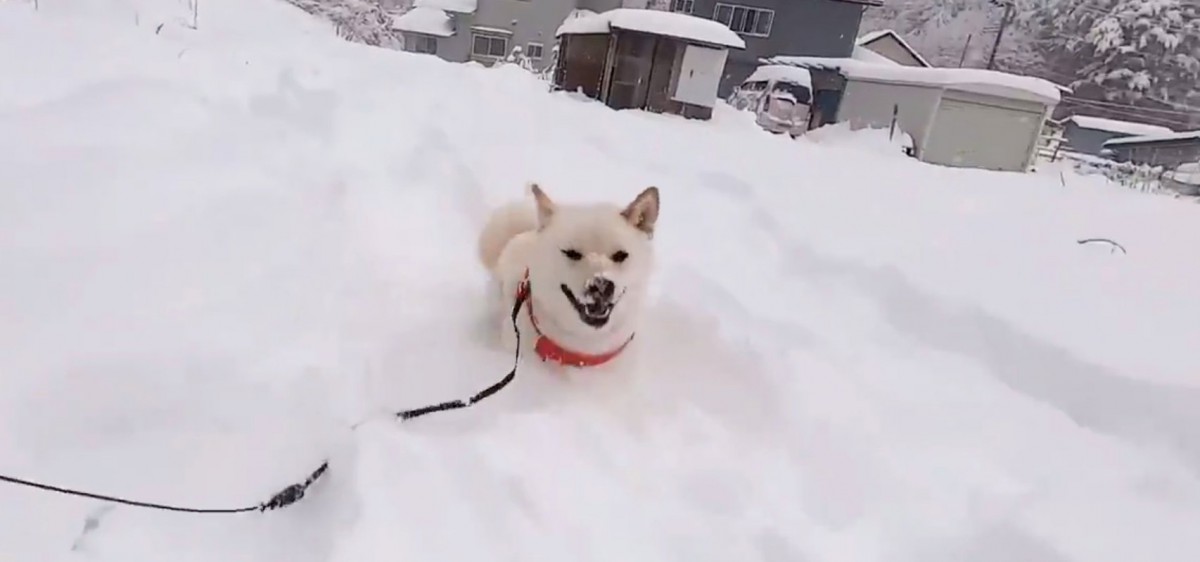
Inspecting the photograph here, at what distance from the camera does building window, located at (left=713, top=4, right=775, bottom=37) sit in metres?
23.8

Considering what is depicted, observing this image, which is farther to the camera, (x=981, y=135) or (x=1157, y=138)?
(x=1157, y=138)

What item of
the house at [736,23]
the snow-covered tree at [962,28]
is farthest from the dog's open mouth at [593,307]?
the snow-covered tree at [962,28]

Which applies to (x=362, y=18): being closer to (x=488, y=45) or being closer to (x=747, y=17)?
(x=488, y=45)

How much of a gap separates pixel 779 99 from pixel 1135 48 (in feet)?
64.0

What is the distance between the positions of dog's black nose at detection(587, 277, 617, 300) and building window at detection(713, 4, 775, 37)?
945 inches

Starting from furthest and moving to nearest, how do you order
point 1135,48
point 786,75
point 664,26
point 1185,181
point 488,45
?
point 1135,48 → point 488,45 → point 786,75 → point 664,26 → point 1185,181

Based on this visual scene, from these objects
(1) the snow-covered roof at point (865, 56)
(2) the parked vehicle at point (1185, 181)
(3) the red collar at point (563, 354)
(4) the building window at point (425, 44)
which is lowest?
(4) the building window at point (425, 44)

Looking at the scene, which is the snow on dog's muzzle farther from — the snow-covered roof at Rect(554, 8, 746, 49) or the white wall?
the white wall

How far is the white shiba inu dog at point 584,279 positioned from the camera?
229cm

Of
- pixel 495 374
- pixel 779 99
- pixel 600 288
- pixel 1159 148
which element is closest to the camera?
pixel 600 288

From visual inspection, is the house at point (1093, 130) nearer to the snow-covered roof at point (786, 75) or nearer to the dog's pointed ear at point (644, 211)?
the snow-covered roof at point (786, 75)

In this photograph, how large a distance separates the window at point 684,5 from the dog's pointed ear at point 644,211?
Result: 23.5m

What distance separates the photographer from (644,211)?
253 centimetres

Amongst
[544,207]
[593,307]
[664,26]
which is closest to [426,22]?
[664,26]
